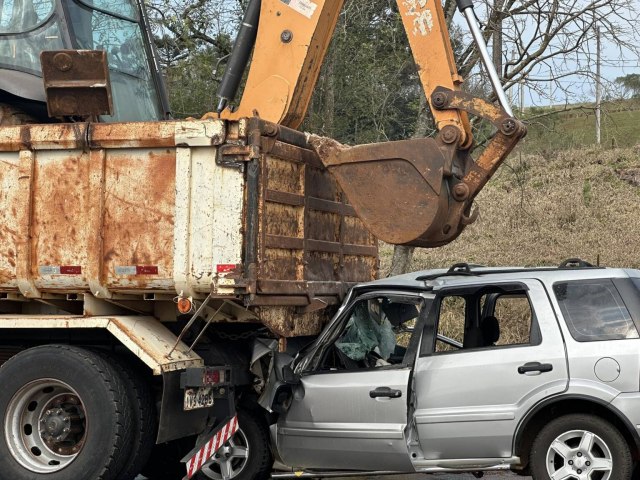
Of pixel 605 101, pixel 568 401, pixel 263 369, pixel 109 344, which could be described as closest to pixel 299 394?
pixel 263 369

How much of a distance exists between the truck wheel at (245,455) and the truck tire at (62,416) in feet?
3.05

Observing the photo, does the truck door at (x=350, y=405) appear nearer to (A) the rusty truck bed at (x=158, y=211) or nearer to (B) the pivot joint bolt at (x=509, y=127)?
(A) the rusty truck bed at (x=158, y=211)

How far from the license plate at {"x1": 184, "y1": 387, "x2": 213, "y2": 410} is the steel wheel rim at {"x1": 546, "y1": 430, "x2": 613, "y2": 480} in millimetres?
2405

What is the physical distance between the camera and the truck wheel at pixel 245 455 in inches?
Result: 282

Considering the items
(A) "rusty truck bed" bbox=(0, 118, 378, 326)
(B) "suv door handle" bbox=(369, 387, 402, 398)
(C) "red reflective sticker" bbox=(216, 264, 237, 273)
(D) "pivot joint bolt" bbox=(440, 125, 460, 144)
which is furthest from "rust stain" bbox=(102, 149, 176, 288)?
(D) "pivot joint bolt" bbox=(440, 125, 460, 144)

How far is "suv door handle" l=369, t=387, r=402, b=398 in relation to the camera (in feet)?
20.5

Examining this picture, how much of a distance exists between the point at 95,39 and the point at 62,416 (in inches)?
136

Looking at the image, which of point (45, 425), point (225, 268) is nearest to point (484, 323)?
point (225, 268)

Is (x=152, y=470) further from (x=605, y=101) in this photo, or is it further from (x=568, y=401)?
(x=605, y=101)

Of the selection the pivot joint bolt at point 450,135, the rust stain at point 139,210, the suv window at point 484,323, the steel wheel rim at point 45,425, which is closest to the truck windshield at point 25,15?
the rust stain at point 139,210

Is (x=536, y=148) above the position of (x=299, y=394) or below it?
above

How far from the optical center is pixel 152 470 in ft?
25.7

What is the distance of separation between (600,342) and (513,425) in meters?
0.76

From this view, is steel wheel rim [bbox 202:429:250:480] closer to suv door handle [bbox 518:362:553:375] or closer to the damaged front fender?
the damaged front fender
